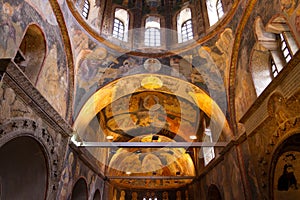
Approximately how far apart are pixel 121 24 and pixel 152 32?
1703mm

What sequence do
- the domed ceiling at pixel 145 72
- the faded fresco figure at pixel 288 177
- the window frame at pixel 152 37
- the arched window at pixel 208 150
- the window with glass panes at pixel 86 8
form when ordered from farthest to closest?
the arched window at pixel 208 150 → the window frame at pixel 152 37 → the window with glass panes at pixel 86 8 → the domed ceiling at pixel 145 72 → the faded fresco figure at pixel 288 177

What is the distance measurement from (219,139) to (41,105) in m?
8.37

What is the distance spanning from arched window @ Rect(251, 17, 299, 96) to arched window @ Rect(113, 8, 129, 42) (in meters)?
6.59

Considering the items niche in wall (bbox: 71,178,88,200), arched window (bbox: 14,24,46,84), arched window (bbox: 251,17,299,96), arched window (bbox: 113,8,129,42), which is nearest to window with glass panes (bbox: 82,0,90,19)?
arched window (bbox: 113,8,129,42)

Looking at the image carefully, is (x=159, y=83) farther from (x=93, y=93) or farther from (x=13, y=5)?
(x=13, y=5)

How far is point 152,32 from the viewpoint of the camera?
13.3 m

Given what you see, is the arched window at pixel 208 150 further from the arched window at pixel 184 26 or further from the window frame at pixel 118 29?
the window frame at pixel 118 29

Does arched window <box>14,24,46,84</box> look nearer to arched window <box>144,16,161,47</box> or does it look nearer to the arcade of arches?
the arcade of arches

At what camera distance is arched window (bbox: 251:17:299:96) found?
22.7 ft

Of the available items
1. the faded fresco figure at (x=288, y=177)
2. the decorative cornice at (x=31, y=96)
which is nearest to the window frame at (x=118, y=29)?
the decorative cornice at (x=31, y=96)

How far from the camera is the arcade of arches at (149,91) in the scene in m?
6.27

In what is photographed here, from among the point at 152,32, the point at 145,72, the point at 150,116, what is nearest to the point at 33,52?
the point at 145,72

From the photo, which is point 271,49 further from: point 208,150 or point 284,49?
point 208,150

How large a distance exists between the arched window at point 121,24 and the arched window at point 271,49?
659 cm
